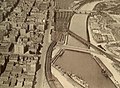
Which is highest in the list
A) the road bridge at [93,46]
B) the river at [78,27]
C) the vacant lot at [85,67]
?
the river at [78,27]

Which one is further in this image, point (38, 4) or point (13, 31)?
point (38, 4)

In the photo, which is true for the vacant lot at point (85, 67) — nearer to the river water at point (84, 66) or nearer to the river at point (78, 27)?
the river water at point (84, 66)

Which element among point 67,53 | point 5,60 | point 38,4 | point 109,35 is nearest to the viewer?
point 5,60

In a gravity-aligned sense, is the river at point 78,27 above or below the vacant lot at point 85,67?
above

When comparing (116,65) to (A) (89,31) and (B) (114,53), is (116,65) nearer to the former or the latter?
(B) (114,53)

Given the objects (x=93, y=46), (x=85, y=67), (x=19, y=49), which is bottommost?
(x=85, y=67)

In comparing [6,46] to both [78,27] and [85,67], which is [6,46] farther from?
[78,27]

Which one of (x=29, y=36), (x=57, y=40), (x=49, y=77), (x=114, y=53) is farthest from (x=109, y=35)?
(x=49, y=77)

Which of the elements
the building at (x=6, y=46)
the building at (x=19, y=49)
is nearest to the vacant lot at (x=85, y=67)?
the building at (x=19, y=49)

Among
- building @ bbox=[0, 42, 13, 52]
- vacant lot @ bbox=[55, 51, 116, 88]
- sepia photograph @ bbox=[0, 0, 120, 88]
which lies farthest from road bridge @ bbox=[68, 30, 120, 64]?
building @ bbox=[0, 42, 13, 52]

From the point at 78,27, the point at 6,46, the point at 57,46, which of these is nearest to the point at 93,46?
the point at 57,46

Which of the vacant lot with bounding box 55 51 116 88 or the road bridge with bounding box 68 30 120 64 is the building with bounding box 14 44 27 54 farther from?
the road bridge with bounding box 68 30 120 64
